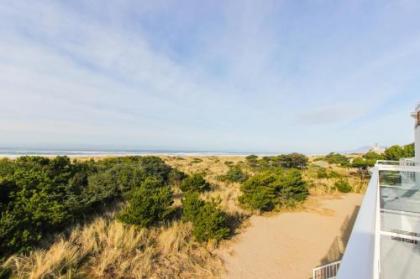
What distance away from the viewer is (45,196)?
5.22 m

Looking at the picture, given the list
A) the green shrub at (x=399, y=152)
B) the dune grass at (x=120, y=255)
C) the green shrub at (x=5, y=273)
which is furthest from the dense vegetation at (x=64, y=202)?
the green shrub at (x=399, y=152)

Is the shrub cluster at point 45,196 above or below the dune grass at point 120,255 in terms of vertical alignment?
above

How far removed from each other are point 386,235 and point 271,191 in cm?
597

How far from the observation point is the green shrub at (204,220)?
5852 millimetres

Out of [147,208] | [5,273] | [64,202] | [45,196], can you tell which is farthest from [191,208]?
[5,273]

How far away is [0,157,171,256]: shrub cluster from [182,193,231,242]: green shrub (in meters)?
0.76

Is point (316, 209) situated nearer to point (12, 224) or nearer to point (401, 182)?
point (401, 182)

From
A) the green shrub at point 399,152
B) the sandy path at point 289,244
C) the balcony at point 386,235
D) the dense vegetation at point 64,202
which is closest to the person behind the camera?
the balcony at point 386,235

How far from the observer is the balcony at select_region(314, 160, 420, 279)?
1.10m

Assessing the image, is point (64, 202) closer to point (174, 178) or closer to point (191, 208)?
point (191, 208)

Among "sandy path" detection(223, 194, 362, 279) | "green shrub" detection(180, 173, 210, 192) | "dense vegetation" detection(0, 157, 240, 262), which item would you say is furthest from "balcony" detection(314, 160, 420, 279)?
"green shrub" detection(180, 173, 210, 192)

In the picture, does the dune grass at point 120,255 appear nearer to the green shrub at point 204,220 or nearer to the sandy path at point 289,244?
the green shrub at point 204,220

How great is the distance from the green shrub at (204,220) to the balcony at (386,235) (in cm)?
239

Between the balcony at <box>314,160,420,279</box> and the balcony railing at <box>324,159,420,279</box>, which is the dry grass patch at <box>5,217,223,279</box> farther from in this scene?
the balcony at <box>314,160,420,279</box>
